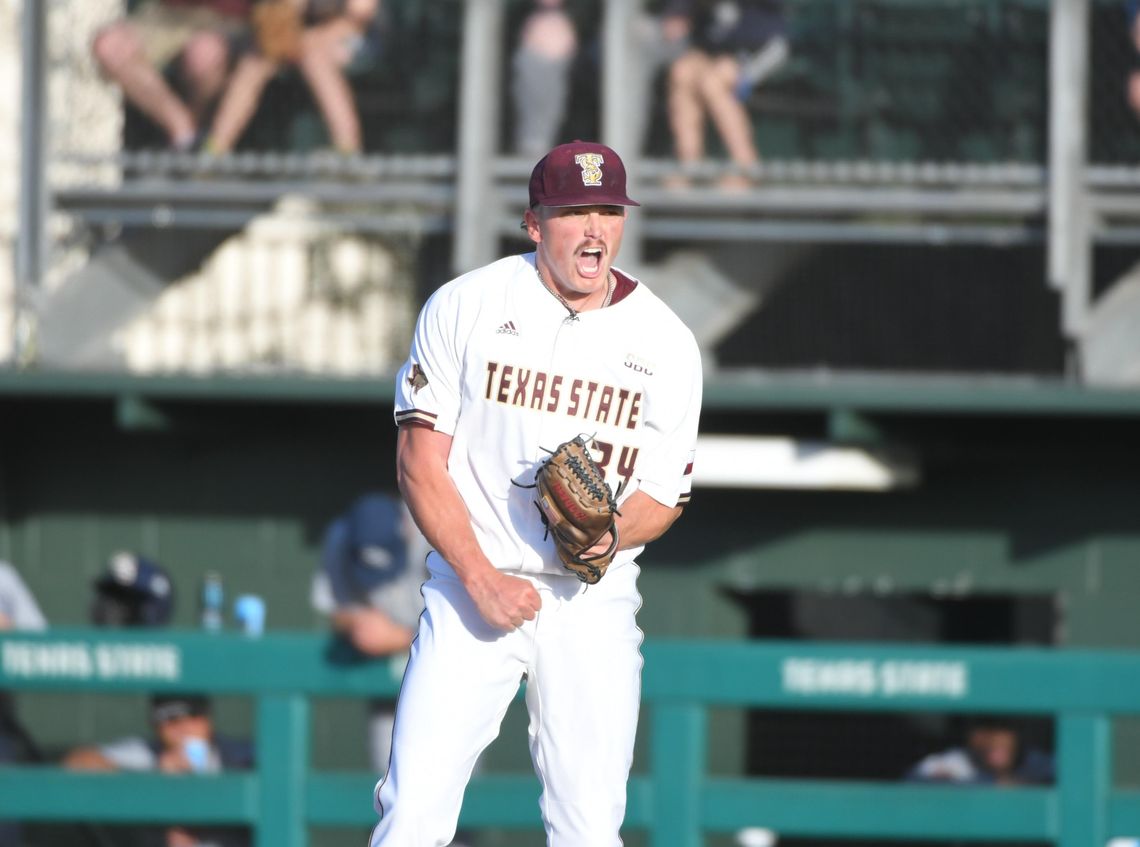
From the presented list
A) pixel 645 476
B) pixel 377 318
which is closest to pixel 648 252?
pixel 377 318

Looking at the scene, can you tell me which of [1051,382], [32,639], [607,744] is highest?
[1051,382]

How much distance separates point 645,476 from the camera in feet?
13.1

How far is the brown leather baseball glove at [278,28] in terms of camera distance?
7.89m

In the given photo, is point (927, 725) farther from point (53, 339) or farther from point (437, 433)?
point (437, 433)

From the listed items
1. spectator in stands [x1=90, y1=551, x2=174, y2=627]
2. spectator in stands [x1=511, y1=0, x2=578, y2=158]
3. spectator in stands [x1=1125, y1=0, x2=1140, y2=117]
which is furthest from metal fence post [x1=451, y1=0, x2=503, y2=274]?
spectator in stands [x1=1125, y1=0, x2=1140, y2=117]

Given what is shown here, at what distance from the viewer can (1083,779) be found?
17.8ft

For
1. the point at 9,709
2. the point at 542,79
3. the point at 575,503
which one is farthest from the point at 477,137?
the point at 575,503

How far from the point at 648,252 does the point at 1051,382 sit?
6.07 ft

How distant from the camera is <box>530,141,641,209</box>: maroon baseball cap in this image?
3.67m

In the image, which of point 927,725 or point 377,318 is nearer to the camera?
point 377,318

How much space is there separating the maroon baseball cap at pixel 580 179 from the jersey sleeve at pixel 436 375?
336 mm

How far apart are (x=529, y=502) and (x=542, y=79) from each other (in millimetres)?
4164

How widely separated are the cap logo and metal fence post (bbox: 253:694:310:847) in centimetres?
255

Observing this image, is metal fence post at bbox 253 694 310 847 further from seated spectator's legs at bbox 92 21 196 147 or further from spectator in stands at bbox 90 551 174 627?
seated spectator's legs at bbox 92 21 196 147
